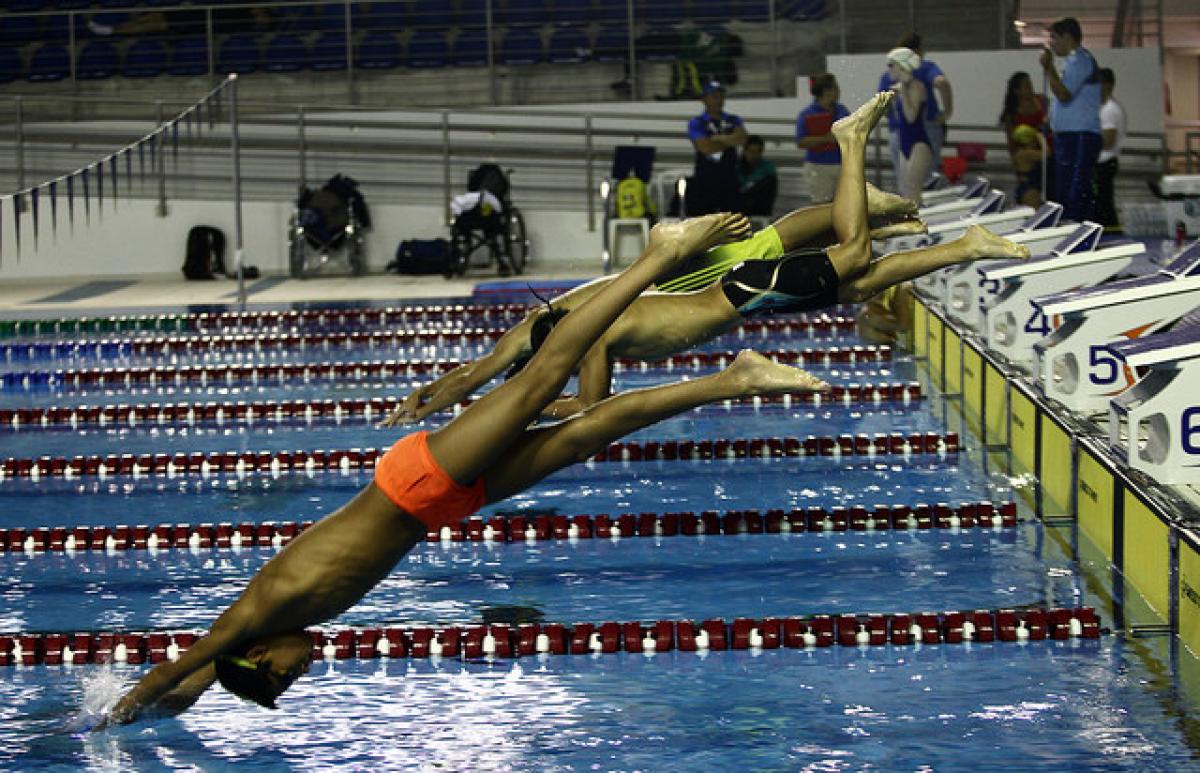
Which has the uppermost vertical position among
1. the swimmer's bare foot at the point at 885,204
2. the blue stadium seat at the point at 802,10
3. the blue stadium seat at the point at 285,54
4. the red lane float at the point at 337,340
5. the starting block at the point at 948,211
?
the blue stadium seat at the point at 802,10

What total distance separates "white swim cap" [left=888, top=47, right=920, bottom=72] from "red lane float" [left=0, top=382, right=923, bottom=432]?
287 cm

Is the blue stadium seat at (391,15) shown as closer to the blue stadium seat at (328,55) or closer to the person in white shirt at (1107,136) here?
the blue stadium seat at (328,55)

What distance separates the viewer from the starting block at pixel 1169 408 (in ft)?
17.5

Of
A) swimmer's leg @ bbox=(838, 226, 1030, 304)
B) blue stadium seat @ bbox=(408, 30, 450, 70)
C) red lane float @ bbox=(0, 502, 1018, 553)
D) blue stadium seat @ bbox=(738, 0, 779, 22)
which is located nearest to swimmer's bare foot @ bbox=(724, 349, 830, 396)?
swimmer's leg @ bbox=(838, 226, 1030, 304)

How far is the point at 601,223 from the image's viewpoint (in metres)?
15.8

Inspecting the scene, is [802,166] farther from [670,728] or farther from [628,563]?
[670,728]

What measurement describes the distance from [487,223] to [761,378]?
10075mm

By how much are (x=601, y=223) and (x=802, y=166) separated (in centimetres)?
190

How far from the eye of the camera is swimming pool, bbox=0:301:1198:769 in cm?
448

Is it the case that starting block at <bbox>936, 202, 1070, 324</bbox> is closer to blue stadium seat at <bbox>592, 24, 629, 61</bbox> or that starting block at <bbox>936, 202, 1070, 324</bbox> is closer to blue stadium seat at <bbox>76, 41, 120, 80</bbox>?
blue stadium seat at <bbox>592, 24, 629, 61</bbox>

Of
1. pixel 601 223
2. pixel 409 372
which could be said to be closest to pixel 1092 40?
pixel 601 223

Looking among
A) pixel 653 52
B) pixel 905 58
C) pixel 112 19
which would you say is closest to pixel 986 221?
pixel 905 58

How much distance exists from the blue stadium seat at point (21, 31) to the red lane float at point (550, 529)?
11431mm

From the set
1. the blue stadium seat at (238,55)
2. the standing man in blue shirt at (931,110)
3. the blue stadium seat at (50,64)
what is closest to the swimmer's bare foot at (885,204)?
the standing man in blue shirt at (931,110)
